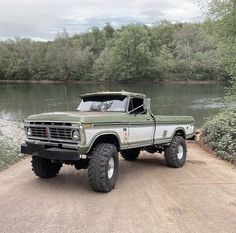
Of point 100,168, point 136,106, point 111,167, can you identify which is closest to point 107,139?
point 111,167

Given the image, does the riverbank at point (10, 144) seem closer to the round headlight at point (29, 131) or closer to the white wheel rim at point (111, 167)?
the round headlight at point (29, 131)

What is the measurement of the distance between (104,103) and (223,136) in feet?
22.3

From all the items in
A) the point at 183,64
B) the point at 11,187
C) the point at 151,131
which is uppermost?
the point at 151,131

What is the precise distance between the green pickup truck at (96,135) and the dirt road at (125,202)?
486 mm

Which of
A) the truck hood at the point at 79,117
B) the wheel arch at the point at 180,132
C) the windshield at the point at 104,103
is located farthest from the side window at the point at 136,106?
the wheel arch at the point at 180,132

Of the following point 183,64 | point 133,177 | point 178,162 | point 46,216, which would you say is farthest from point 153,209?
point 183,64

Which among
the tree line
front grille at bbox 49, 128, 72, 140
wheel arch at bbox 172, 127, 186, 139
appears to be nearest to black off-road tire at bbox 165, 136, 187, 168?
wheel arch at bbox 172, 127, 186, 139

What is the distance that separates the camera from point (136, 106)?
403 inches

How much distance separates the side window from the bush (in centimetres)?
464

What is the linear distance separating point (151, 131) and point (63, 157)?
314 centimetres

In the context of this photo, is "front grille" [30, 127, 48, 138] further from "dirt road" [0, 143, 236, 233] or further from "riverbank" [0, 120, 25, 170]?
"riverbank" [0, 120, 25, 170]

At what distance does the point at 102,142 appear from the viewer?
8.85 m

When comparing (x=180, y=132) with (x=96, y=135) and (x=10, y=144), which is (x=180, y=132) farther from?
(x=10, y=144)

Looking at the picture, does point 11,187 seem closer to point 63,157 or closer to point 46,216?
point 63,157
